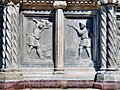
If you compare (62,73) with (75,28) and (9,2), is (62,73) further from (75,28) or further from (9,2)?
(9,2)

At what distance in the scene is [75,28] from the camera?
12.2m

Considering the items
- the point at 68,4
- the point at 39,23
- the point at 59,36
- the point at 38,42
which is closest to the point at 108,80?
the point at 59,36

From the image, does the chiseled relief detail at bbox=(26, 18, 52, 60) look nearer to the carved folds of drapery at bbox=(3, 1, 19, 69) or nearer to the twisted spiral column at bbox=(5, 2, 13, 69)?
the carved folds of drapery at bbox=(3, 1, 19, 69)

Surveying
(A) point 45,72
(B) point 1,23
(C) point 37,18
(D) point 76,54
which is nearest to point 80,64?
(D) point 76,54

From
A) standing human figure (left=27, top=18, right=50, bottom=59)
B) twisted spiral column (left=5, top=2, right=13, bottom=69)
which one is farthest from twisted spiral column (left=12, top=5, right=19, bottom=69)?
standing human figure (left=27, top=18, right=50, bottom=59)

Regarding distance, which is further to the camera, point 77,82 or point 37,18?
point 37,18

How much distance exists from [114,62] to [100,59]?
520mm

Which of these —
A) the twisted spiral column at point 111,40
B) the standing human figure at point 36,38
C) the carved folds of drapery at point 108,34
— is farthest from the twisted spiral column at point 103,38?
the standing human figure at point 36,38

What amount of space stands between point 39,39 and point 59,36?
74 centimetres

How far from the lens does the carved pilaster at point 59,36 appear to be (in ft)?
39.0

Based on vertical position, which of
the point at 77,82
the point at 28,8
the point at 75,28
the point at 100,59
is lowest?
the point at 77,82

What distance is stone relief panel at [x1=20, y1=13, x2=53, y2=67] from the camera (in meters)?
12.1

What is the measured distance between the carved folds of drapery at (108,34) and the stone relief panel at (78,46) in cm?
71

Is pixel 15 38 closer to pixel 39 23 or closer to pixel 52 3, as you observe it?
pixel 39 23
